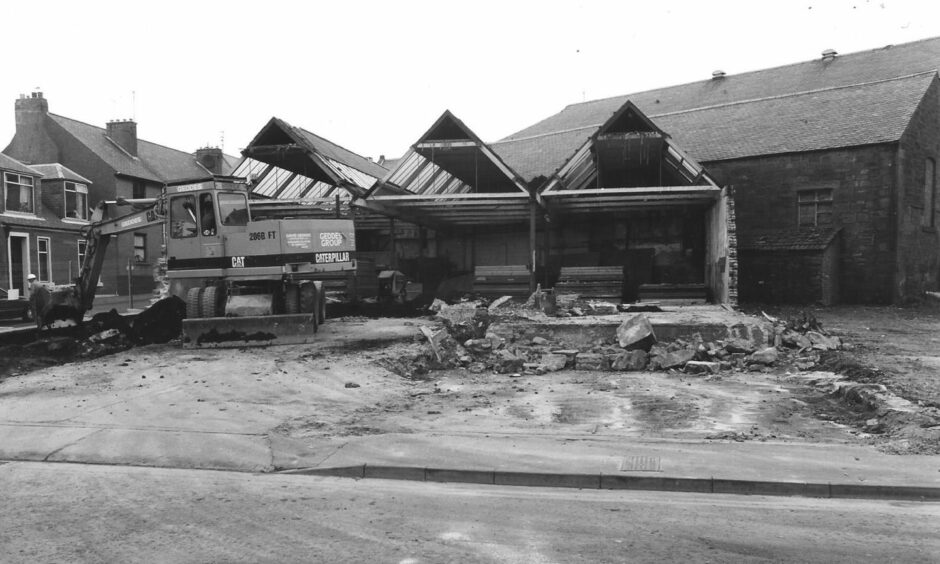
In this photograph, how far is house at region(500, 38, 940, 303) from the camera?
79.2 feet

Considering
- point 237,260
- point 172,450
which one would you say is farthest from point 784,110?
point 172,450

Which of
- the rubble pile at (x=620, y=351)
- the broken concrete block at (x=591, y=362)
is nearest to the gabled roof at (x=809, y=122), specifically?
the rubble pile at (x=620, y=351)

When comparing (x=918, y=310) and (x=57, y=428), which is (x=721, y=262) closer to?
(x=918, y=310)

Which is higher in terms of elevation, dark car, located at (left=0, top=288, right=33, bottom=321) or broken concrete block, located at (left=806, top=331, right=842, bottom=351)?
dark car, located at (left=0, top=288, right=33, bottom=321)

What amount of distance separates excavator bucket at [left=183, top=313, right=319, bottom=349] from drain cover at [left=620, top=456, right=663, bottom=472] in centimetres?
886

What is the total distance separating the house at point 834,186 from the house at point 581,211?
1.34 metres

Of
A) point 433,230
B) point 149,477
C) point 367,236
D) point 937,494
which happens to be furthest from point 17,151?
point 937,494

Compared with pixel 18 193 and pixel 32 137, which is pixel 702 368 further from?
pixel 32 137

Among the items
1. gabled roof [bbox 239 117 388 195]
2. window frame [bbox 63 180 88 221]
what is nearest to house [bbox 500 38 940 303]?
gabled roof [bbox 239 117 388 195]

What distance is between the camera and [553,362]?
12609 millimetres

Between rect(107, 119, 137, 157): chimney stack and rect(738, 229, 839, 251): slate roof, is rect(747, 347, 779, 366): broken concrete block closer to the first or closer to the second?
rect(738, 229, 839, 251): slate roof

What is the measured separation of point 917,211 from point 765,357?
18.6 m

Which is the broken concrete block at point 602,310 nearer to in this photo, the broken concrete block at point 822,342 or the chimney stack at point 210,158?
the broken concrete block at point 822,342

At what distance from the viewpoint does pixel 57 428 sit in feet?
25.5
